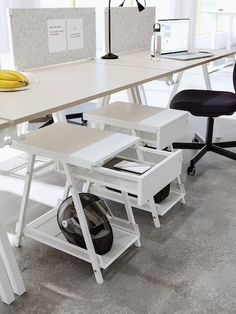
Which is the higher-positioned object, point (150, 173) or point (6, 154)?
point (150, 173)

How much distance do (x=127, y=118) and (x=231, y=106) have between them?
0.82 metres

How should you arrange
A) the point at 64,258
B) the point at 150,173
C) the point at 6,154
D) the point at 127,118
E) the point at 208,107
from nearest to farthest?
the point at 150,173 < the point at 64,258 < the point at 127,118 < the point at 208,107 < the point at 6,154

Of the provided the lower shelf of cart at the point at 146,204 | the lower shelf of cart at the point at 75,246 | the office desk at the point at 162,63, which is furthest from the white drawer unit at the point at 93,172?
the office desk at the point at 162,63

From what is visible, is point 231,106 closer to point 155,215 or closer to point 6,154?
point 155,215

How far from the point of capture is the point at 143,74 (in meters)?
1.85

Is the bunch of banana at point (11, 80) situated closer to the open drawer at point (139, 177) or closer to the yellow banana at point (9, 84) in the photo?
the yellow banana at point (9, 84)

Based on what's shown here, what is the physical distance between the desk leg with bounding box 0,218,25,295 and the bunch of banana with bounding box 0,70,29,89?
1.80ft

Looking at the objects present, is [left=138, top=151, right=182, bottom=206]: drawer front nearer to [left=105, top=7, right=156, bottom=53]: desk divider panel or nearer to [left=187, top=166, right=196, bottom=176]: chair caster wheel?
[left=187, top=166, right=196, bottom=176]: chair caster wheel

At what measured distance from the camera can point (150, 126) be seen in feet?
5.56

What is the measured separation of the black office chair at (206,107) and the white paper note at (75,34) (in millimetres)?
680

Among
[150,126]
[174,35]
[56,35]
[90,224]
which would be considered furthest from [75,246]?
[174,35]

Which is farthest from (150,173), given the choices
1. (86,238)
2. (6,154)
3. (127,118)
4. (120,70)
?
(6,154)

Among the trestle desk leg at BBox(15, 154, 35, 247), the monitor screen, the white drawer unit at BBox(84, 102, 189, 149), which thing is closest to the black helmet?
the trestle desk leg at BBox(15, 154, 35, 247)

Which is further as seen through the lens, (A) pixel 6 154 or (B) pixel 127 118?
(A) pixel 6 154
